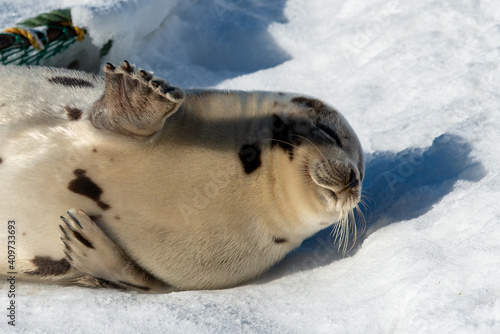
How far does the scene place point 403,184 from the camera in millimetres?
3650

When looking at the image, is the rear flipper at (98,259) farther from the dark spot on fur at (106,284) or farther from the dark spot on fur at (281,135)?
the dark spot on fur at (281,135)

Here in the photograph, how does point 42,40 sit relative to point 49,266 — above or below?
above

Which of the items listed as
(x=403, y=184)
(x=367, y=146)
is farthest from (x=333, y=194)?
(x=367, y=146)

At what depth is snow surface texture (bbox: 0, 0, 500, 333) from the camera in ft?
8.37

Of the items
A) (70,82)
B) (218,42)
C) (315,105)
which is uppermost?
(70,82)

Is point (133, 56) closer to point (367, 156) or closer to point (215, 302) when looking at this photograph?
point (367, 156)

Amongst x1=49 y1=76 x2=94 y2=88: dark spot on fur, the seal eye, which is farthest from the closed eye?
x1=49 y1=76 x2=94 y2=88: dark spot on fur

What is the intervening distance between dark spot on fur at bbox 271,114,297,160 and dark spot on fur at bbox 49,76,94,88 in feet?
3.26

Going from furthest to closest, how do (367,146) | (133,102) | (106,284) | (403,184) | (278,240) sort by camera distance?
(367,146)
(403,184)
(278,240)
(106,284)
(133,102)

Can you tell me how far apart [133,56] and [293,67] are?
1280 mm

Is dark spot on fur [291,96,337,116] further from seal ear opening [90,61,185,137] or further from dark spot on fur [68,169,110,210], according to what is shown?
dark spot on fur [68,169,110,210]

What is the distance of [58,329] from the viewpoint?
2.52m

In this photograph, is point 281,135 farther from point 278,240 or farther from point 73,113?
point 73,113

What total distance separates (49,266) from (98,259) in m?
0.26
